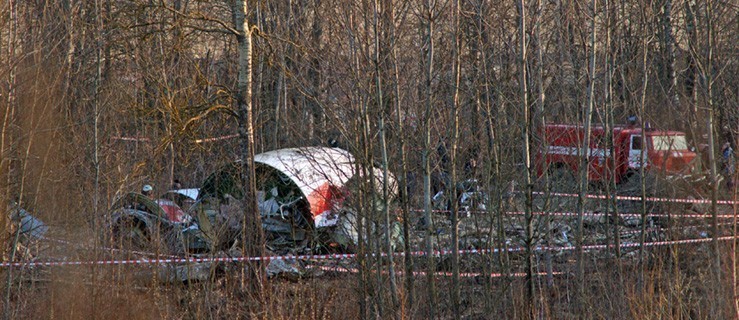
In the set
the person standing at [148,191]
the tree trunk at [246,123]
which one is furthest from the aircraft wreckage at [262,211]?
the tree trunk at [246,123]

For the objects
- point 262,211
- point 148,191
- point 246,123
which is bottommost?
point 262,211

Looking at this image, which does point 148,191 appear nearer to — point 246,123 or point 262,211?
point 262,211

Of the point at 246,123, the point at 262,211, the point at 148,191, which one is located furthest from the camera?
the point at 262,211

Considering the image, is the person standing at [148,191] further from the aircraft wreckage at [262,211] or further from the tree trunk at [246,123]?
the tree trunk at [246,123]

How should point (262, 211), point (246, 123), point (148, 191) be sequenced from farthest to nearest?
1. point (262, 211)
2. point (148, 191)
3. point (246, 123)

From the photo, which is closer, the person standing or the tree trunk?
the tree trunk

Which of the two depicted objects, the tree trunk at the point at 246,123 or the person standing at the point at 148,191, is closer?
the tree trunk at the point at 246,123

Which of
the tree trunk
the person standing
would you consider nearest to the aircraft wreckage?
the person standing

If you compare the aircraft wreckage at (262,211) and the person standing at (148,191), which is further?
the person standing at (148,191)

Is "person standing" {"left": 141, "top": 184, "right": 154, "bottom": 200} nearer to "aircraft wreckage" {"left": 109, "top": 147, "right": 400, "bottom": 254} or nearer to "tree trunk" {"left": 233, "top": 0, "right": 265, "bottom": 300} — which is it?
"aircraft wreckage" {"left": 109, "top": 147, "right": 400, "bottom": 254}

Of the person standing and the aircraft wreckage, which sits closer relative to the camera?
the aircraft wreckage

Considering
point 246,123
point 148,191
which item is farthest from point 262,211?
point 246,123

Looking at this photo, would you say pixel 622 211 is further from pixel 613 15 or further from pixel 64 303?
pixel 64 303

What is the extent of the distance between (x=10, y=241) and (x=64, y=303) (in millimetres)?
2369
